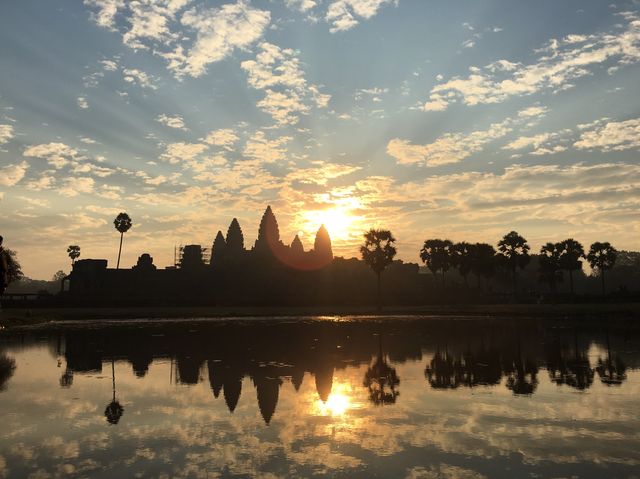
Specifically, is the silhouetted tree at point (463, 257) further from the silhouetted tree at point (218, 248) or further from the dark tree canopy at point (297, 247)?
the silhouetted tree at point (218, 248)

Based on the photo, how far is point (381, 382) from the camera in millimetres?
13961

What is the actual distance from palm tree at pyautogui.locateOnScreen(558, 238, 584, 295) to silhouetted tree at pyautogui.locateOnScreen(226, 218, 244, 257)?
74.1 meters

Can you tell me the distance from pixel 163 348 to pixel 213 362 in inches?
221

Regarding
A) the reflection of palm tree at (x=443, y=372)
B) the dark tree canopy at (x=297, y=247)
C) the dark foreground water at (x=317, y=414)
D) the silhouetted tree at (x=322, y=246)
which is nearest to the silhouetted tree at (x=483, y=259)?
the silhouetted tree at (x=322, y=246)

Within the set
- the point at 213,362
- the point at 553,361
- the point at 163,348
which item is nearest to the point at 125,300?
the point at 163,348

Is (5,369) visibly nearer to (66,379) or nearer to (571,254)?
(66,379)

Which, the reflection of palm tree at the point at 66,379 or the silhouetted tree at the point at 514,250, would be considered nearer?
the reflection of palm tree at the point at 66,379

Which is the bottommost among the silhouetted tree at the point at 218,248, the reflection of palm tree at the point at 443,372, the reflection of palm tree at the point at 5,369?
the reflection of palm tree at the point at 443,372

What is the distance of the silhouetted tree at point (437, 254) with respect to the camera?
3799 inches

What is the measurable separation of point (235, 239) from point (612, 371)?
382ft

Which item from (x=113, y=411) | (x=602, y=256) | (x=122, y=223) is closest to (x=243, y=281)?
(x=122, y=223)

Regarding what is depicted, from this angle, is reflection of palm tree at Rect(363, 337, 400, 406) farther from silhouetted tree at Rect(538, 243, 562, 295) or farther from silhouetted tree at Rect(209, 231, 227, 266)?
silhouetted tree at Rect(209, 231, 227, 266)

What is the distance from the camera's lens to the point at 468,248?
313 ft

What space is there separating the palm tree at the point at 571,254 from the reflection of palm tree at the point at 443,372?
77.7 metres
